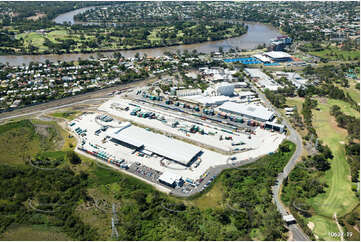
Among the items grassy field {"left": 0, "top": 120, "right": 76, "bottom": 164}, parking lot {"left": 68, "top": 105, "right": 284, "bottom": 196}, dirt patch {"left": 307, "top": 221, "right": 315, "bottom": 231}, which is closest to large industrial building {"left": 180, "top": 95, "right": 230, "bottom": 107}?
parking lot {"left": 68, "top": 105, "right": 284, "bottom": 196}

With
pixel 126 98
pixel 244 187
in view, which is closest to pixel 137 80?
pixel 126 98

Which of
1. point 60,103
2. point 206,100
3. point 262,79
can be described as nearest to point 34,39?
point 60,103

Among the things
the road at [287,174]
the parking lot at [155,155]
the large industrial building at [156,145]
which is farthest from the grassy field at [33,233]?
the road at [287,174]

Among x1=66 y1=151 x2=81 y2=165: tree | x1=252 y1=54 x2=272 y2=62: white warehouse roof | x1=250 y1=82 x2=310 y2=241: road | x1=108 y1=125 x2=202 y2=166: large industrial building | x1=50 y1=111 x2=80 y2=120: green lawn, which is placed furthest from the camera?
x1=252 y1=54 x2=272 y2=62: white warehouse roof

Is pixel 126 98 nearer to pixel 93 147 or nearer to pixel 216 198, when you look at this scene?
pixel 93 147

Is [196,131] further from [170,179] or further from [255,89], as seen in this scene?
[255,89]

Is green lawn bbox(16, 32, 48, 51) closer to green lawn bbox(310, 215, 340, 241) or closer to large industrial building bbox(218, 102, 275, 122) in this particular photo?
large industrial building bbox(218, 102, 275, 122)
